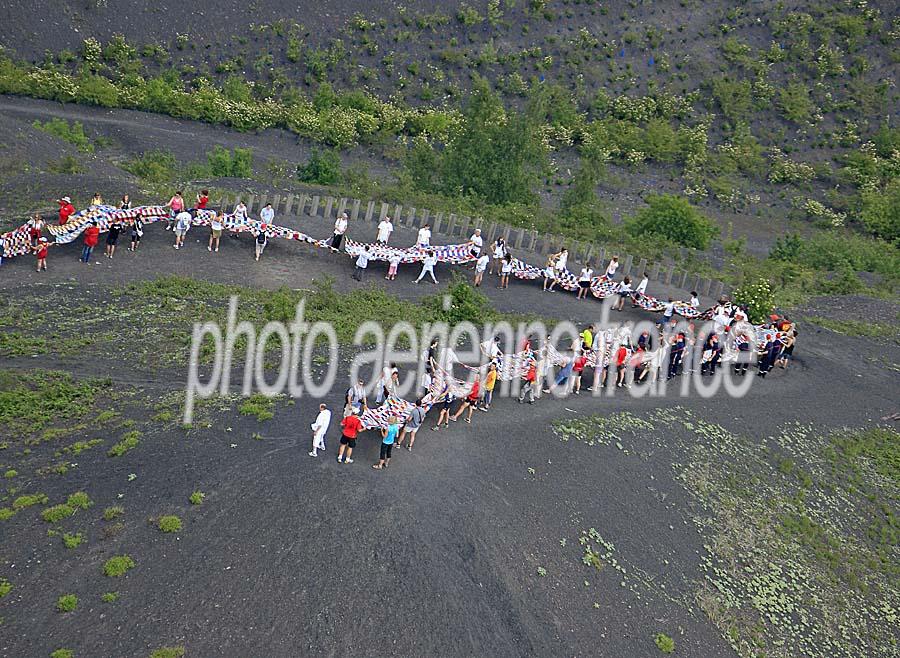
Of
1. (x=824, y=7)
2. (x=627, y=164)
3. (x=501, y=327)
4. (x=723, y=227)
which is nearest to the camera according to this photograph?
(x=501, y=327)

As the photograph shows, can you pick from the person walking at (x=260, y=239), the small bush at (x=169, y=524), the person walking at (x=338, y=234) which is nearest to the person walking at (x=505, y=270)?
the person walking at (x=338, y=234)

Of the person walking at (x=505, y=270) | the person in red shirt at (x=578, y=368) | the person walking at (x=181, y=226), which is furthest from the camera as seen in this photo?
the person walking at (x=505, y=270)

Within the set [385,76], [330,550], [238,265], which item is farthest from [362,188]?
[330,550]

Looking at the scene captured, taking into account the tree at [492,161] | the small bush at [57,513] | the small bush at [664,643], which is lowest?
the small bush at [664,643]

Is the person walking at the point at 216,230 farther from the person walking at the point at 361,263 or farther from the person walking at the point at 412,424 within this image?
the person walking at the point at 412,424

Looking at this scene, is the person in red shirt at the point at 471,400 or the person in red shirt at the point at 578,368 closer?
the person in red shirt at the point at 471,400

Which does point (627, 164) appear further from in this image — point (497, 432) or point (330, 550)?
point (330, 550)
